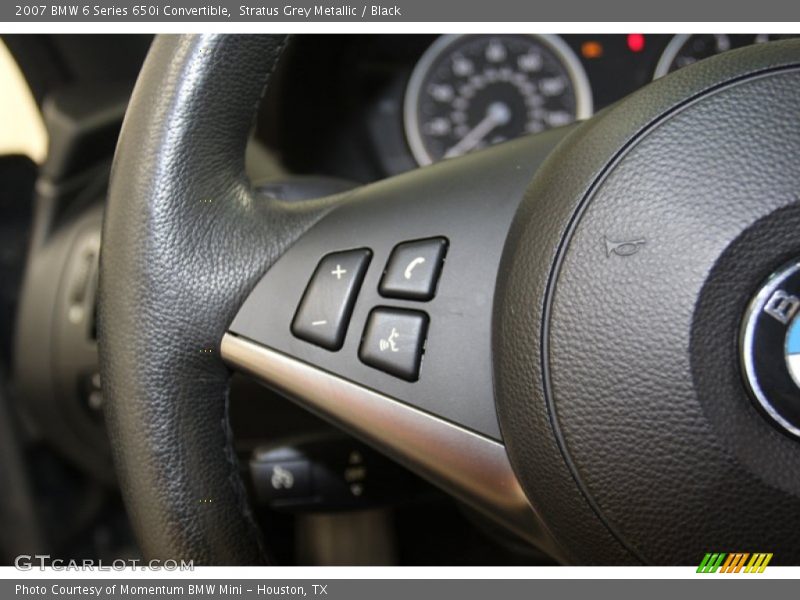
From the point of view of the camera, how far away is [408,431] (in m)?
0.57

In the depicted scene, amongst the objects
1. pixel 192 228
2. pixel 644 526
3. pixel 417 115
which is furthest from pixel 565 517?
pixel 417 115

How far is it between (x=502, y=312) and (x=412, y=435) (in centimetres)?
9

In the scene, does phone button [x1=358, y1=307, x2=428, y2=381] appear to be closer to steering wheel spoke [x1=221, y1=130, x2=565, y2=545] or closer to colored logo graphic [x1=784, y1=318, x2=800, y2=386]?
steering wheel spoke [x1=221, y1=130, x2=565, y2=545]

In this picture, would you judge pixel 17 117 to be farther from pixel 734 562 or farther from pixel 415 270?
pixel 734 562

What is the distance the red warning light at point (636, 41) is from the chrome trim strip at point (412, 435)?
2.18ft

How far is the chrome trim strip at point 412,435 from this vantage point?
0.56 meters

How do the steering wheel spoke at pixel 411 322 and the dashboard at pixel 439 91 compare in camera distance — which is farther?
the dashboard at pixel 439 91

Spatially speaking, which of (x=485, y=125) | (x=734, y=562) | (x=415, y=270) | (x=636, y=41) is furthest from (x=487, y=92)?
(x=734, y=562)

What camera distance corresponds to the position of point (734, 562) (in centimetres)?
52

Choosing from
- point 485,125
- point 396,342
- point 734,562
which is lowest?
point 734,562

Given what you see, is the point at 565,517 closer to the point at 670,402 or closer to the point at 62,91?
the point at 670,402

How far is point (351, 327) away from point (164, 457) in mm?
143

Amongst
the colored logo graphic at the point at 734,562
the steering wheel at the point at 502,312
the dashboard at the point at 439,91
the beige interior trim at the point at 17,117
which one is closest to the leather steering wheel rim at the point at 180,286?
the steering wheel at the point at 502,312

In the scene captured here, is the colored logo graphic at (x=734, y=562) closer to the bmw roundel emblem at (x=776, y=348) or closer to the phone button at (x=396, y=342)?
the bmw roundel emblem at (x=776, y=348)
